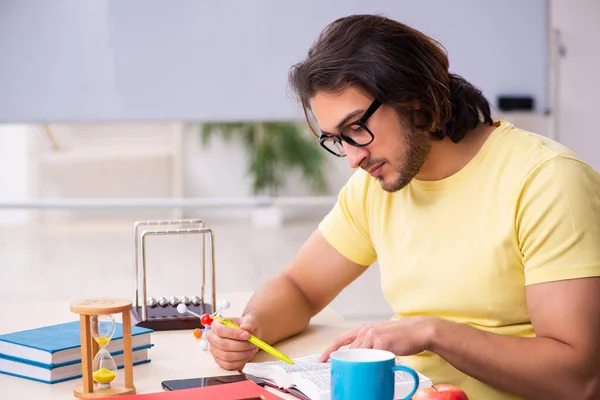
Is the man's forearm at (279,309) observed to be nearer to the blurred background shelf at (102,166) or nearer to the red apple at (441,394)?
the red apple at (441,394)

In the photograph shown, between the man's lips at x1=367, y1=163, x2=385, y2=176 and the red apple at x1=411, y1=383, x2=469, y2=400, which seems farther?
the man's lips at x1=367, y1=163, x2=385, y2=176

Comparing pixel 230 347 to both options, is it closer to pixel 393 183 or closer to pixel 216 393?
pixel 216 393

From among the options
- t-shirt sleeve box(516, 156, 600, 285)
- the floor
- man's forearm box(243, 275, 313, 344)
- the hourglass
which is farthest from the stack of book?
the floor

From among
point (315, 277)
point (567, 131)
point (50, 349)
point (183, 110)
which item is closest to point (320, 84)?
point (315, 277)

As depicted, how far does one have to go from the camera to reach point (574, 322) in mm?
1184

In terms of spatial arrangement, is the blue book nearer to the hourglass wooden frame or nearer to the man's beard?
the hourglass wooden frame

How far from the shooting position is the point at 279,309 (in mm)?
1534

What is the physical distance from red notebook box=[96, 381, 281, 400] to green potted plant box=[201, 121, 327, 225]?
5786 mm

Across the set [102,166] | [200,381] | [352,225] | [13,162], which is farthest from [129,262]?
[200,381]

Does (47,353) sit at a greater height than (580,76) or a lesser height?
lesser

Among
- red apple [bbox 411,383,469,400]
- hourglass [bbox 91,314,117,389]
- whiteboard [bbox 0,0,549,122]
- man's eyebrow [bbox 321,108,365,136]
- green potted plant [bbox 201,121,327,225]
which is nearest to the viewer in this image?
red apple [bbox 411,383,469,400]

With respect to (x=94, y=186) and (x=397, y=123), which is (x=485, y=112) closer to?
(x=397, y=123)

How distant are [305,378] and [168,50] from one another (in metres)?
2.19

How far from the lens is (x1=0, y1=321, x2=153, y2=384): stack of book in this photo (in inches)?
48.0
